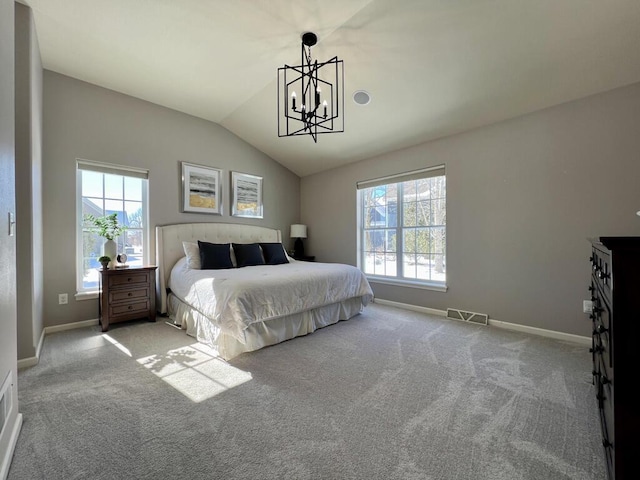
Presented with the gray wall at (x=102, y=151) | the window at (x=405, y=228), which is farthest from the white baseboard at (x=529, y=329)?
the gray wall at (x=102, y=151)

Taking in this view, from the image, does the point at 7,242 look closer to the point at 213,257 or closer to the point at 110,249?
the point at 110,249

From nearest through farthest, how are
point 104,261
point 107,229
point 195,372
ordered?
point 195,372, point 104,261, point 107,229

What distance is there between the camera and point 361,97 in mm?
3510

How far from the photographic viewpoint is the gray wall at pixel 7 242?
1.36 metres

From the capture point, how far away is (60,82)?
3.30 m

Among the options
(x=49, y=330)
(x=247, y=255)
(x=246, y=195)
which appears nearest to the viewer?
(x=49, y=330)

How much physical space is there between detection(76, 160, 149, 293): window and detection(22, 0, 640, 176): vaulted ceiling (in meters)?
1.09

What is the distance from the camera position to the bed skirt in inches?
101

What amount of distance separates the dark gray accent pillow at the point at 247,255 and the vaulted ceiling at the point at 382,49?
2.08 m

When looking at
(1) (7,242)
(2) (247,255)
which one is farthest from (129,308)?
(1) (7,242)

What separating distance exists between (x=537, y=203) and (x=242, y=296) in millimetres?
3213

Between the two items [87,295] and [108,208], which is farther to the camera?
[108,208]

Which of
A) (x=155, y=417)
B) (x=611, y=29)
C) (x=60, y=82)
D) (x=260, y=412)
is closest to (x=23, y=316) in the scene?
(x=155, y=417)

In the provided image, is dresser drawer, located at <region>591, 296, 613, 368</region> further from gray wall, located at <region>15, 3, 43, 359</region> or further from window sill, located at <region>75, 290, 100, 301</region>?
window sill, located at <region>75, 290, 100, 301</region>
